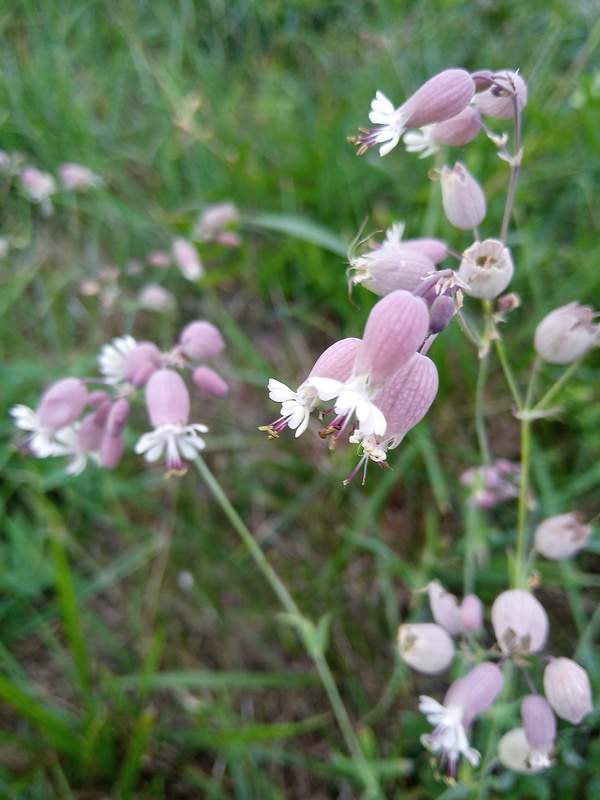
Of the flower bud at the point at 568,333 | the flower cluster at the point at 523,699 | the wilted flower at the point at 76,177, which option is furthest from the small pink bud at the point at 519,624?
the wilted flower at the point at 76,177

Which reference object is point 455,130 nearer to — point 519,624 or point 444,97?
point 444,97

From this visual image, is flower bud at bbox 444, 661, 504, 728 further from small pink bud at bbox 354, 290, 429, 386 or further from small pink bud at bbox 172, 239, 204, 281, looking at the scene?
small pink bud at bbox 172, 239, 204, 281

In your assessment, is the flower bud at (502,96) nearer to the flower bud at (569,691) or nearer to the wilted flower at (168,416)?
the wilted flower at (168,416)

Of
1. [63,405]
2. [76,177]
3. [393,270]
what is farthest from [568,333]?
[76,177]

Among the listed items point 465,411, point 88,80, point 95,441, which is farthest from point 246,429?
point 88,80

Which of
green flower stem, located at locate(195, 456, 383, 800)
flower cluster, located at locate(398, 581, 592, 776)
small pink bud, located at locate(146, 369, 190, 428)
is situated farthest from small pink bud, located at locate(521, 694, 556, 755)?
small pink bud, located at locate(146, 369, 190, 428)

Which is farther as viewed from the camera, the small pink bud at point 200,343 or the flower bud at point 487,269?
the small pink bud at point 200,343
